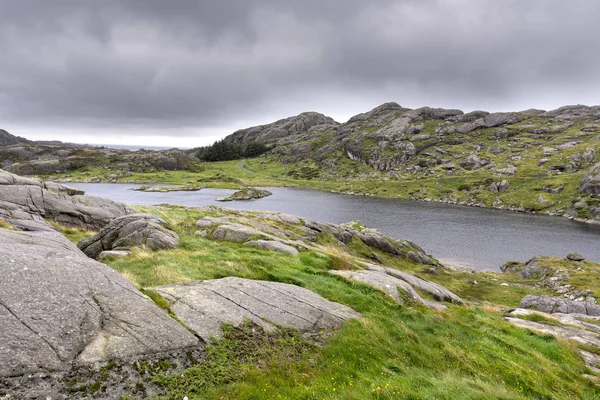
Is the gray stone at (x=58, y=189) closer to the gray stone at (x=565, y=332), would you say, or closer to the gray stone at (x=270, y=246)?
the gray stone at (x=270, y=246)

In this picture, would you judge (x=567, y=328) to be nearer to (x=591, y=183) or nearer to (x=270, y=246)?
(x=270, y=246)

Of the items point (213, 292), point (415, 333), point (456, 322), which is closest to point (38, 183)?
point (213, 292)

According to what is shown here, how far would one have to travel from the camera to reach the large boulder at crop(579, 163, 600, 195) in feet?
429

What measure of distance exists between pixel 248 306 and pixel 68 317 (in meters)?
7.81

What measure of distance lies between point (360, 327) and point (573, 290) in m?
49.9

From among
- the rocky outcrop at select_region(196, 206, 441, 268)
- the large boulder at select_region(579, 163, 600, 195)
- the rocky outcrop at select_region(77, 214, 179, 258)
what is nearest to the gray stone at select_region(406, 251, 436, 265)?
Answer: the rocky outcrop at select_region(196, 206, 441, 268)

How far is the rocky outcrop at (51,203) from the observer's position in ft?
104

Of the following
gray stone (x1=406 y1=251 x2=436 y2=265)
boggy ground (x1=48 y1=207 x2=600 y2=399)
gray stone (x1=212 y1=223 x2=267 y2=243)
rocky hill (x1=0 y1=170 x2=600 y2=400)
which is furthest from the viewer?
gray stone (x1=406 y1=251 x2=436 y2=265)

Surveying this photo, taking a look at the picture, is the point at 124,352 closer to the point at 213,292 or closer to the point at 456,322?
the point at 213,292

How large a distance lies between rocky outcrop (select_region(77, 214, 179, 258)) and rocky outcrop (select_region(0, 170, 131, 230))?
26.3 ft

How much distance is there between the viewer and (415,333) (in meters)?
17.6

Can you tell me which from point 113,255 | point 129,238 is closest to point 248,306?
point 113,255

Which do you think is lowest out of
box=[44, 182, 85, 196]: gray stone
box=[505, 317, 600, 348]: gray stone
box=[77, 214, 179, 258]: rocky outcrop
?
box=[505, 317, 600, 348]: gray stone

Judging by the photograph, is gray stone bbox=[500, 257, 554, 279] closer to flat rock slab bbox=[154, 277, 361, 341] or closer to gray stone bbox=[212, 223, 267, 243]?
gray stone bbox=[212, 223, 267, 243]
